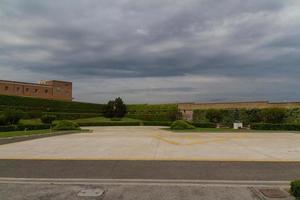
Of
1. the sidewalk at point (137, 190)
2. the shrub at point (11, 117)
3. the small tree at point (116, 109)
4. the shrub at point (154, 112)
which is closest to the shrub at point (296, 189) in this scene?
the sidewalk at point (137, 190)

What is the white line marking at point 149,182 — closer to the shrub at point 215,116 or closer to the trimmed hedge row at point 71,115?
the shrub at point 215,116

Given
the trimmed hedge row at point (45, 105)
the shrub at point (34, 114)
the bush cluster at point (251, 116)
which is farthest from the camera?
the trimmed hedge row at point (45, 105)

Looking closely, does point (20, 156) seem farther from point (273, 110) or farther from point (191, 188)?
point (273, 110)

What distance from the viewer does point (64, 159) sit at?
36.8ft

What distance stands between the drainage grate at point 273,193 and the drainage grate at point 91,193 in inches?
126

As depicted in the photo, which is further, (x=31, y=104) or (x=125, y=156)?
(x=31, y=104)

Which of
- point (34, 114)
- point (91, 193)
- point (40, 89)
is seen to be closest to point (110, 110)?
point (34, 114)

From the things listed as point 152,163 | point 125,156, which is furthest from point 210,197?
point 125,156

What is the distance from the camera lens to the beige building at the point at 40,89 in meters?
51.7

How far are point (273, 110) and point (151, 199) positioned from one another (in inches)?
1268

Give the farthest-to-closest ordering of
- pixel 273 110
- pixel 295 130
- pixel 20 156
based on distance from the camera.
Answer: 1. pixel 273 110
2. pixel 295 130
3. pixel 20 156

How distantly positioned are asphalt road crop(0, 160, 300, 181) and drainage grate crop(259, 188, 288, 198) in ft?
3.71

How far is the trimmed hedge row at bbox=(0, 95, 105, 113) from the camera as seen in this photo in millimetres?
39784

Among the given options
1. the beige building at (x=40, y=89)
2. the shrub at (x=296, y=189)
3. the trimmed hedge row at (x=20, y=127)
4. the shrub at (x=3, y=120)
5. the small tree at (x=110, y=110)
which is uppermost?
the beige building at (x=40, y=89)
